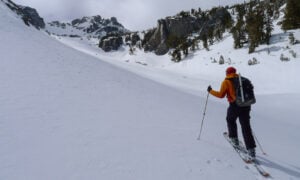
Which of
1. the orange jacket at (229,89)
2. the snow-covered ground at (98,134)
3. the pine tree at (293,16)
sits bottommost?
the snow-covered ground at (98,134)

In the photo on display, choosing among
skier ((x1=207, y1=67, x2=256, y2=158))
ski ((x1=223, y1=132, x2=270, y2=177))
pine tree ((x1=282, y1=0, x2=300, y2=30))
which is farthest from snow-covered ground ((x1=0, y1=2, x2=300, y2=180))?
pine tree ((x1=282, y1=0, x2=300, y2=30))

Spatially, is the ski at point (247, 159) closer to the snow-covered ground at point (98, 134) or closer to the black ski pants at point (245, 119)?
the snow-covered ground at point (98, 134)

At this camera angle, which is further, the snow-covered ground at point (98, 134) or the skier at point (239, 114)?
the skier at point (239, 114)

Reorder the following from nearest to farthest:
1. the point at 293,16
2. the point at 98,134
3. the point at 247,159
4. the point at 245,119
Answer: the point at 247,159 < the point at 98,134 < the point at 245,119 < the point at 293,16

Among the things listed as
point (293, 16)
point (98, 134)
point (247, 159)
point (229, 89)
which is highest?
point (293, 16)

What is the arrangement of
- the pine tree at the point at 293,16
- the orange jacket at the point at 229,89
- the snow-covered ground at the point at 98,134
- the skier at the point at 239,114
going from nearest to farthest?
the snow-covered ground at the point at 98,134
the skier at the point at 239,114
the orange jacket at the point at 229,89
the pine tree at the point at 293,16

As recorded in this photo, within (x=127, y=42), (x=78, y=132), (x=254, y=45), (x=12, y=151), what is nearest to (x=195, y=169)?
(x=78, y=132)

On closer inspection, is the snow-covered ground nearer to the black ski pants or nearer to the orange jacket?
the black ski pants

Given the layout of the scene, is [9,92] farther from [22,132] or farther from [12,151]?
[12,151]

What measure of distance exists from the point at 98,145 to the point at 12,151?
5.83 ft

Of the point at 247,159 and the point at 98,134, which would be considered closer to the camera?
the point at 247,159

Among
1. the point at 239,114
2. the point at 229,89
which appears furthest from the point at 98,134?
the point at 239,114

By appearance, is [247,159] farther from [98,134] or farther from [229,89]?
[98,134]

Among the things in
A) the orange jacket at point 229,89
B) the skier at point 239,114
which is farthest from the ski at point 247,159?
the orange jacket at point 229,89
